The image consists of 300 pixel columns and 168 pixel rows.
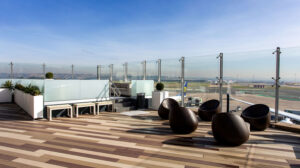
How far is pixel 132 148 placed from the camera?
343 centimetres

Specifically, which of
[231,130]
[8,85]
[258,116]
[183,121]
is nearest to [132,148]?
[183,121]

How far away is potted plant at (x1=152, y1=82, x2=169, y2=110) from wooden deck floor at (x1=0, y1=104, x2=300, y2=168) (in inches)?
121

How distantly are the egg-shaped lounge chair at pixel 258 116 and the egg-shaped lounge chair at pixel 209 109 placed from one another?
0.89 m

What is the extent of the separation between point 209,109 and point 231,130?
2695mm

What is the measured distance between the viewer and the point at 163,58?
8.57 meters

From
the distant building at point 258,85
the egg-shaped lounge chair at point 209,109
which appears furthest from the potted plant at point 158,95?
the distant building at point 258,85

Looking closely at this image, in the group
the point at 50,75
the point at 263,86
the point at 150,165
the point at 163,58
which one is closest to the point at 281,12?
the point at 263,86

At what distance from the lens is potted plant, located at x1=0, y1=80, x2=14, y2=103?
9.83 metres

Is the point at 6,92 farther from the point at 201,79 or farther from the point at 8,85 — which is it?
the point at 201,79

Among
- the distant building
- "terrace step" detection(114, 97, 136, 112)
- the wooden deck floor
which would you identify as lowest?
the wooden deck floor

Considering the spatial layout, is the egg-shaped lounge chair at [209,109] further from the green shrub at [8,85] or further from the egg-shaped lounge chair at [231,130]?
the green shrub at [8,85]

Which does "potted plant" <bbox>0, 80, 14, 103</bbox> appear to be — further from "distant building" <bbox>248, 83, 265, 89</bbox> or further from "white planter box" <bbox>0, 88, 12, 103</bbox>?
"distant building" <bbox>248, 83, 265, 89</bbox>

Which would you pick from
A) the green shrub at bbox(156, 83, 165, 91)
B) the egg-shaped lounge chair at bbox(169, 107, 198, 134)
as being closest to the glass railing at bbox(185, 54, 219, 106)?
the green shrub at bbox(156, 83, 165, 91)

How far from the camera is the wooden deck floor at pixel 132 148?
280 cm
